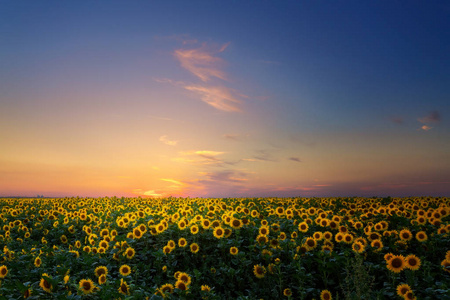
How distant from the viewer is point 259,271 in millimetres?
8547

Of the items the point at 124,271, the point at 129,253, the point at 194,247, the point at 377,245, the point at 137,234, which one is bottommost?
the point at 124,271

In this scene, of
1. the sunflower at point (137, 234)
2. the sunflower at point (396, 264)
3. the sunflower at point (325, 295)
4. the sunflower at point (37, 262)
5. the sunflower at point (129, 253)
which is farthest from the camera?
the sunflower at point (137, 234)

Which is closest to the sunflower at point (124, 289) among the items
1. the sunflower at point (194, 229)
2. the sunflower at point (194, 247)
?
the sunflower at point (194, 247)

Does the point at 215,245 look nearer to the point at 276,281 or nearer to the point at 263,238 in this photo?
the point at 263,238

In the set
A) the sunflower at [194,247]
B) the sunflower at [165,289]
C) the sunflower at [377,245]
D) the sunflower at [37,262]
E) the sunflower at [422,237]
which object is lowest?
the sunflower at [37,262]

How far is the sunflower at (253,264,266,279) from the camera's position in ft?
27.7

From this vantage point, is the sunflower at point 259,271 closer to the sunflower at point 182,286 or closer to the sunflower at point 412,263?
the sunflower at point 182,286

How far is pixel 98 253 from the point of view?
403 inches

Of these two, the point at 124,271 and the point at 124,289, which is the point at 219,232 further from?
the point at 124,289

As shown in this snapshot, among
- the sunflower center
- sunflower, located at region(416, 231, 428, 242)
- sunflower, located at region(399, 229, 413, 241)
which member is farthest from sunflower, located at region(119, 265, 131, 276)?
sunflower, located at region(416, 231, 428, 242)

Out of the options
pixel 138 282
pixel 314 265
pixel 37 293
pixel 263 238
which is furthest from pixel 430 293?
pixel 37 293

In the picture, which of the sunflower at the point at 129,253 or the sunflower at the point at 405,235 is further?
the sunflower at the point at 129,253

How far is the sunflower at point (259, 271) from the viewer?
27.7 ft

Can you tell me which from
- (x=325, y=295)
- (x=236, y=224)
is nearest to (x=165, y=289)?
(x=325, y=295)
